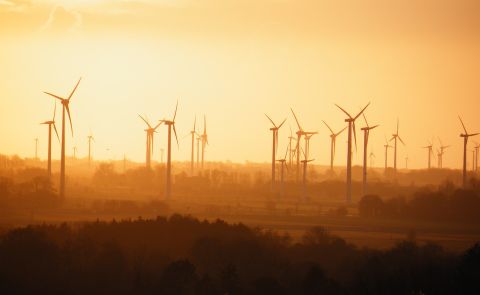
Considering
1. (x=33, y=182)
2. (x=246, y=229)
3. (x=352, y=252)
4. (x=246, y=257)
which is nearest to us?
(x=246, y=257)

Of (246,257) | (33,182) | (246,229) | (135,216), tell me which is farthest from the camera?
(33,182)

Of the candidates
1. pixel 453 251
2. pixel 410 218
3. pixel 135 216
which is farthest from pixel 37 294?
pixel 410 218

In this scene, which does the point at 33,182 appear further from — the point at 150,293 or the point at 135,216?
the point at 150,293

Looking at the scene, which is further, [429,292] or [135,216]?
[135,216]

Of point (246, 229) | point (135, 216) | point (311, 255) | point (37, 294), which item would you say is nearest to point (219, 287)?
point (37, 294)

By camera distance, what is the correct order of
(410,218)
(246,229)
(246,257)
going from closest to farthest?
(246,257), (246,229), (410,218)

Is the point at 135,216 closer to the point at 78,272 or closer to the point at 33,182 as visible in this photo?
the point at 33,182
